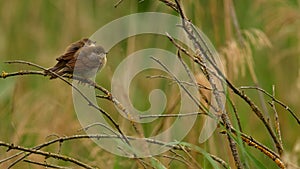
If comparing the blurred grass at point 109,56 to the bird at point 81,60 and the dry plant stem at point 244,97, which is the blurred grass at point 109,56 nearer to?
the bird at point 81,60

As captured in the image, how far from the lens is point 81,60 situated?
193 cm

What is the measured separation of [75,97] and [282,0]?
932mm

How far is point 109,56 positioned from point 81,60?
1334 millimetres

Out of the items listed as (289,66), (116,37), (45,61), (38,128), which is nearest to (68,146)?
(38,128)

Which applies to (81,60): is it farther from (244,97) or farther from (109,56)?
(109,56)

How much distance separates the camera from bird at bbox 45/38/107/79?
1917 millimetres

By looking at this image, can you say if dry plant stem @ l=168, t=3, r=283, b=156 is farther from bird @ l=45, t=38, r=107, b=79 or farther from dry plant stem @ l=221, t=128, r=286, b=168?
bird @ l=45, t=38, r=107, b=79

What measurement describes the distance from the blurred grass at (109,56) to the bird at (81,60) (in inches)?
12.8

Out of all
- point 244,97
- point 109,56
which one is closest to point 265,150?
point 244,97

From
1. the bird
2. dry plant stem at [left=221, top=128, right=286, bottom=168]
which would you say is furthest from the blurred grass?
dry plant stem at [left=221, top=128, right=286, bottom=168]

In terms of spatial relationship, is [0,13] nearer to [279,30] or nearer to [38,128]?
[38,128]

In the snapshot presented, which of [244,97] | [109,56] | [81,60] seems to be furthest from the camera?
[109,56]

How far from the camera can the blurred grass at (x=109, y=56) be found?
2.62m

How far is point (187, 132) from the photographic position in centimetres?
244
